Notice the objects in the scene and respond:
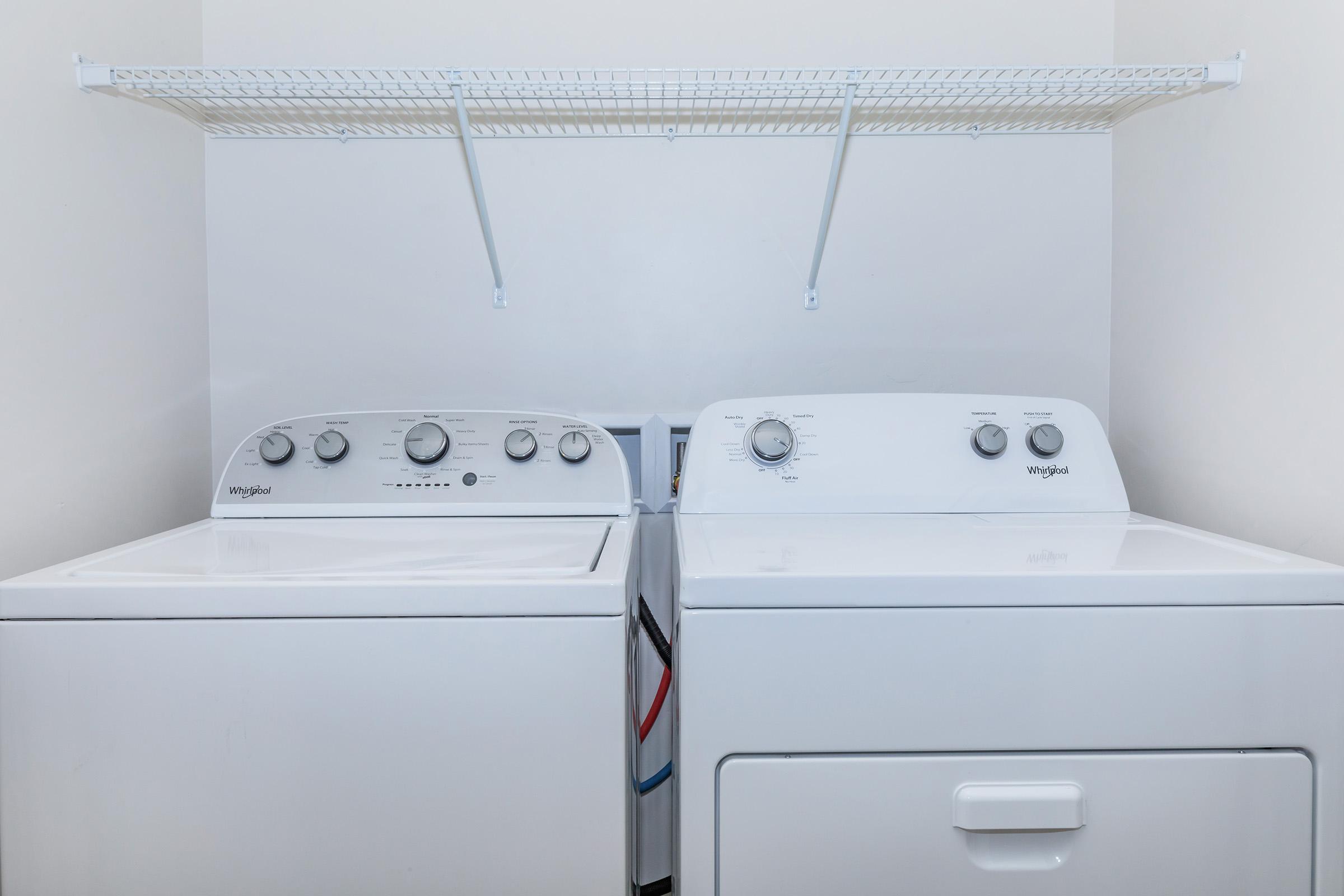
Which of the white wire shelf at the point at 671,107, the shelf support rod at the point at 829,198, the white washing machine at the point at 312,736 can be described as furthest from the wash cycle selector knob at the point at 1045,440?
the white washing machine at the point at 312,736

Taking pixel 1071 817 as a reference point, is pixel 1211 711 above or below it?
above

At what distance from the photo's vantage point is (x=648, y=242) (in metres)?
1.62

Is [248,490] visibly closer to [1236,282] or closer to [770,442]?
[770,442]

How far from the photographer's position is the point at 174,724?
0.79m

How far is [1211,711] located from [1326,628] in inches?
6.2

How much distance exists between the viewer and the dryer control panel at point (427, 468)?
1.28 metres

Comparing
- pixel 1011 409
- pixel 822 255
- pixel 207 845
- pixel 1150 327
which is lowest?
pixel 207 845

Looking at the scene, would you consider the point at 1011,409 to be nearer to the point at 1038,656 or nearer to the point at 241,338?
the point at 1038,656

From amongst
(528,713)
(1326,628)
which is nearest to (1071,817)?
(1326,628)

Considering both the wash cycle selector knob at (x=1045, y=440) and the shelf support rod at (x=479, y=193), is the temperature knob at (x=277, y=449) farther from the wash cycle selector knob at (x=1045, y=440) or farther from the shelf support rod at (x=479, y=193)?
the wash cycle selector knob at (x=1045, y=440)

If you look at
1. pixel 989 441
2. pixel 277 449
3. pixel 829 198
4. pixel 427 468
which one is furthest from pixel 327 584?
pixel 829 198

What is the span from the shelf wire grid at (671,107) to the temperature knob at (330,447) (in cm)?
66

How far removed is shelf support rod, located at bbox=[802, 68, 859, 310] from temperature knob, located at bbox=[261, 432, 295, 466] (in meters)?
1.05

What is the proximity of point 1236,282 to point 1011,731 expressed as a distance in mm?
910
